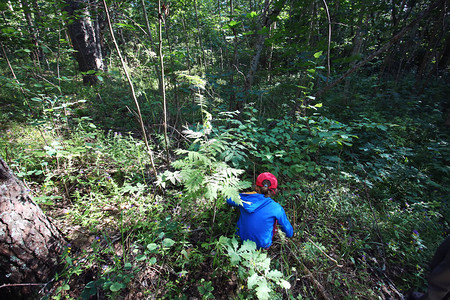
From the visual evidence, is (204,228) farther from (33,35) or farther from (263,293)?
(33,35)

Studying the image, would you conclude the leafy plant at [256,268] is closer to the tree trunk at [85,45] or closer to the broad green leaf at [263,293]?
the broad green leaf at [263,293]

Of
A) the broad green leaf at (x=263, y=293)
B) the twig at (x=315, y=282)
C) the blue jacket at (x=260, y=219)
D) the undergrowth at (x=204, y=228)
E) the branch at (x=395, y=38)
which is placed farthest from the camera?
the branch at (x=395, y=38)

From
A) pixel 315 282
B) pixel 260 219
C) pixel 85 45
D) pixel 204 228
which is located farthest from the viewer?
pixel 85 45

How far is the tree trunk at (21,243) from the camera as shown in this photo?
129 centimetres

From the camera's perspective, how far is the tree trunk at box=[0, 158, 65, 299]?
1293 mm

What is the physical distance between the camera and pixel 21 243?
4.45 ft

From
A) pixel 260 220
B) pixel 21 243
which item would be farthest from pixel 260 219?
pixel 21 243

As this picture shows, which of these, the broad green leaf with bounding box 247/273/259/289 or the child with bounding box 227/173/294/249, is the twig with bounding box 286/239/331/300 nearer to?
the child with bounding box 227/173/294/249

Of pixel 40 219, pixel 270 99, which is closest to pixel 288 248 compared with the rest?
pixel 40 219

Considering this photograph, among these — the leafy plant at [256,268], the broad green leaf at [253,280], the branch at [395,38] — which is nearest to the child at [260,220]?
the leafy plant at [256,268]

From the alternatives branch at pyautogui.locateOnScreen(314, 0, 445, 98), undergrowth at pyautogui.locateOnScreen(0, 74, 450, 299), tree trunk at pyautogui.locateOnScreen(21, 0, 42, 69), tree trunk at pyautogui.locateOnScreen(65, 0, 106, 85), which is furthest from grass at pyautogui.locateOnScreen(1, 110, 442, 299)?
tree trunk at pyautogui.locateOnScreen(65, 0, 106, 85)

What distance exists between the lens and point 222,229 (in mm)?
2084

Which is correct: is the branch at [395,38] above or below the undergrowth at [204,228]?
above

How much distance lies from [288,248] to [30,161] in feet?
10.4
